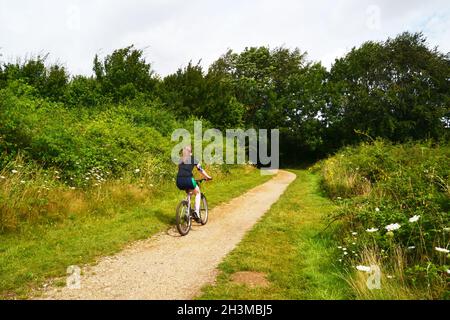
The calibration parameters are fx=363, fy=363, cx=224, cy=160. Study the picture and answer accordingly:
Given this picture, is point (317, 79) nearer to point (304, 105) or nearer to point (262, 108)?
point (304, 105)

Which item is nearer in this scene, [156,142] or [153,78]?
[156,142]

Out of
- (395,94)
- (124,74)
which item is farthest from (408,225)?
(395,94)

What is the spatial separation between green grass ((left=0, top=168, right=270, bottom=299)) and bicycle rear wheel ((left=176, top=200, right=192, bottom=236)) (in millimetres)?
714

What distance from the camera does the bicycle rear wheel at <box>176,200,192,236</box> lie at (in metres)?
8.61

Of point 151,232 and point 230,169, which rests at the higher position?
point 230,169

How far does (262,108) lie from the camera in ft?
144

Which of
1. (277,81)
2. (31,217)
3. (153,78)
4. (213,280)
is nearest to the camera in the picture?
(213,280)

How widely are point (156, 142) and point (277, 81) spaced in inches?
1315

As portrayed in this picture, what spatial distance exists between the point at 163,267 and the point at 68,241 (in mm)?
2527

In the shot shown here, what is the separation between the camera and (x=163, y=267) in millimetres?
6395

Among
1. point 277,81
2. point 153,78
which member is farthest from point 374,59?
point 153,78

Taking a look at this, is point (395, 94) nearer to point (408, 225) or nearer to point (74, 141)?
point (74, 141)

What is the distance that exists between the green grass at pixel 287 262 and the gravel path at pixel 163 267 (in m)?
0.32

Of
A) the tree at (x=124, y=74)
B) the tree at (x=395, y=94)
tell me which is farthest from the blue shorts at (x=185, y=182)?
the tree at (x=395, y=94)
